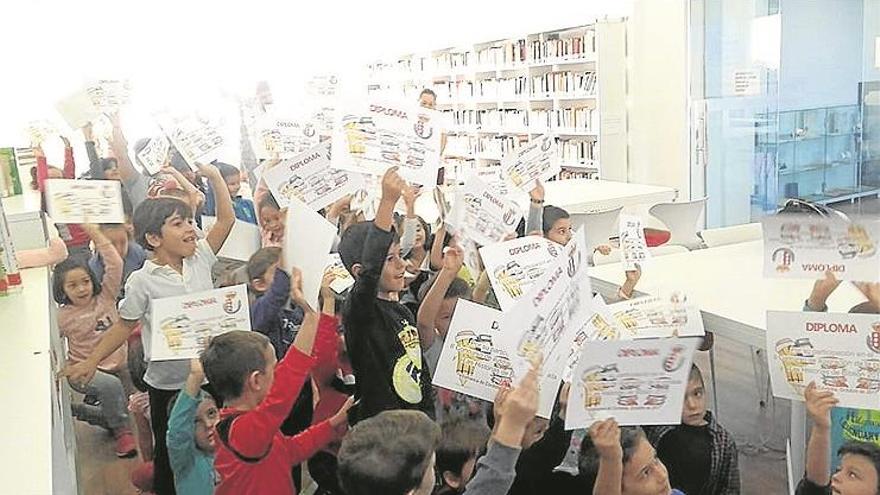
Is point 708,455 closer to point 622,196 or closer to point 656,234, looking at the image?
point 656,234

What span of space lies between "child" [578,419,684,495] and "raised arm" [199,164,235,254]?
1.57 metres

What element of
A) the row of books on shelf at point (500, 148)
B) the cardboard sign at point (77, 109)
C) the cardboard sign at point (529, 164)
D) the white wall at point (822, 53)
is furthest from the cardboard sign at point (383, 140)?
the white wall at point (822, 53)

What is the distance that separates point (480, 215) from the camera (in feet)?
8.07

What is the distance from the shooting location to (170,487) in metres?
2.48

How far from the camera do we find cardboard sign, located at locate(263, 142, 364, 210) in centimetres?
245

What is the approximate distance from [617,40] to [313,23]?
127 inches

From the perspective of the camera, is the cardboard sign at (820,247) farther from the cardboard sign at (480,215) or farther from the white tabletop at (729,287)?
the cardboard sign at (480,215)

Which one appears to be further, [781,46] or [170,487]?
[781,46]

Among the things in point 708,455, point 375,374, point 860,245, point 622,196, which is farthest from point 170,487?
point 622,196

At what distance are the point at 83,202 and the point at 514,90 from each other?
19.6ft

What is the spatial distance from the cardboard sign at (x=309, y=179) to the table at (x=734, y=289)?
1.04 meters

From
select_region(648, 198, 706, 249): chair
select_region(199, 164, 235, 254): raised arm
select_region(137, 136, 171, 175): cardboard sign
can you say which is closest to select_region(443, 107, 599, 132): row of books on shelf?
select_region(648, 198, 706, 249): chair

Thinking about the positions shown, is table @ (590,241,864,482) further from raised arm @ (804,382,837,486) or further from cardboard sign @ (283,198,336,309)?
cardboard sign @ (283,198,336,309)

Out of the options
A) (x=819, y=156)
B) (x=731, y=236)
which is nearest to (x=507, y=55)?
(x=819, y=156)
